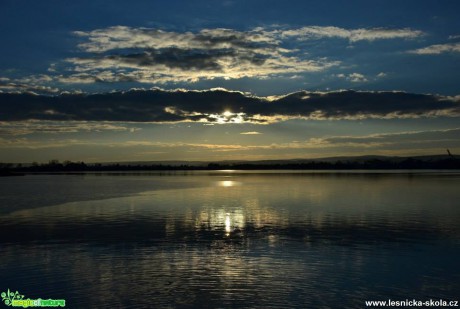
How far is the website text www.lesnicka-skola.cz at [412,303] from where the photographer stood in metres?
16.2

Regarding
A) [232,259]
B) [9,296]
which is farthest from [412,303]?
[9,296]

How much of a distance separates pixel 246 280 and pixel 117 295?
5.18m

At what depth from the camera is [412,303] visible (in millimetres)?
16438

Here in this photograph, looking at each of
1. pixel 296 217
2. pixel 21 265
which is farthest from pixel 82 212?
pixel 21 265

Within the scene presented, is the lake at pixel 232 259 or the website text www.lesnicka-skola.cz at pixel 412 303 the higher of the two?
the lake at pixel 232 259

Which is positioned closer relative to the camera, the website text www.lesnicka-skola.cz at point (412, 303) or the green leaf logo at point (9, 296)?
the website text www.lesnicka-skola.cz at point (412, 303)

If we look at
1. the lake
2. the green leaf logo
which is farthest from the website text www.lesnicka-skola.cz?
the green leaf logo

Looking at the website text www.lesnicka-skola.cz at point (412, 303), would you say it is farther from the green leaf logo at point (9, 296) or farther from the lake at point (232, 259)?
the green leaf logo at point (9, 296)

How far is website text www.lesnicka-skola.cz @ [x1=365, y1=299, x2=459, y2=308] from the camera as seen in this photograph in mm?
16219

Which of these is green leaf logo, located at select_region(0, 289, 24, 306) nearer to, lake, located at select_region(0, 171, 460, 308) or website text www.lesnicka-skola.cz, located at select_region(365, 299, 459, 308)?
lake, located at select_region(0, 171, 460, 308)

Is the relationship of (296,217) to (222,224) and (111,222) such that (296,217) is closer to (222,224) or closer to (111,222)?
(222,224)

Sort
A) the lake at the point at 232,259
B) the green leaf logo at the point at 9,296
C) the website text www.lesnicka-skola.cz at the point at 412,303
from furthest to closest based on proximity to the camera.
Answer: the lake at the point at 232,259, the green leaf logo at the point at 9,296, the website text www.lesnicka-skola.cz at the point at 412,303

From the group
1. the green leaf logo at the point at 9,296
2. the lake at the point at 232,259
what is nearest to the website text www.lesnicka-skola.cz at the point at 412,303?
the lake at the point at 232,259

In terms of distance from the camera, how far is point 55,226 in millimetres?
35531
